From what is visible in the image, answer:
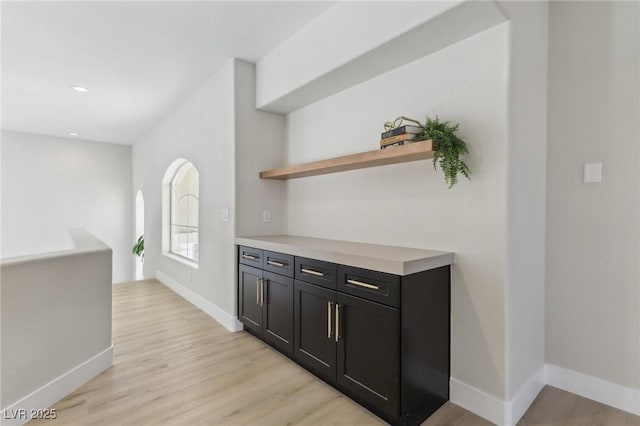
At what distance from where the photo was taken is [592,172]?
2.08 meters

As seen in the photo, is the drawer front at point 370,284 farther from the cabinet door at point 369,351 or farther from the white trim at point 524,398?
the white trim at point 524,398

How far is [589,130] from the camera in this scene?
2.09 m

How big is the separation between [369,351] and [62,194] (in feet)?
24.1

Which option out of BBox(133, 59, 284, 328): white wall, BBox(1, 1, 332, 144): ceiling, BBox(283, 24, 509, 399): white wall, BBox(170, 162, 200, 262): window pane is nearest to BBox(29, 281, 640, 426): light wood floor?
BBox(283, 24, 509, 399): white wall

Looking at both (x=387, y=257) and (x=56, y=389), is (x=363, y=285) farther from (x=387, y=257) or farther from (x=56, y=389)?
(x=56, y=389)

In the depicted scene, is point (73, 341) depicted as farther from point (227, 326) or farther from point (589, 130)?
point (589, 130)

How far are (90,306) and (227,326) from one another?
1324 millimetres

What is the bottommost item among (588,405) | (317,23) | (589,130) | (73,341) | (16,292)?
(588,405)

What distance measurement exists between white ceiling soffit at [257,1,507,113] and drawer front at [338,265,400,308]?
1453 millimetres

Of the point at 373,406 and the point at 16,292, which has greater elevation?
the point at 16,292

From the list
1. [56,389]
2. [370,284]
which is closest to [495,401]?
[370,284]

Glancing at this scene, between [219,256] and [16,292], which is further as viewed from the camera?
[219,256]

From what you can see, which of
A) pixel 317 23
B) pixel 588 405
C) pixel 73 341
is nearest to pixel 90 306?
pixel 73 341

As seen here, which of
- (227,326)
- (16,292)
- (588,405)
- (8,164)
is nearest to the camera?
(16,292)
